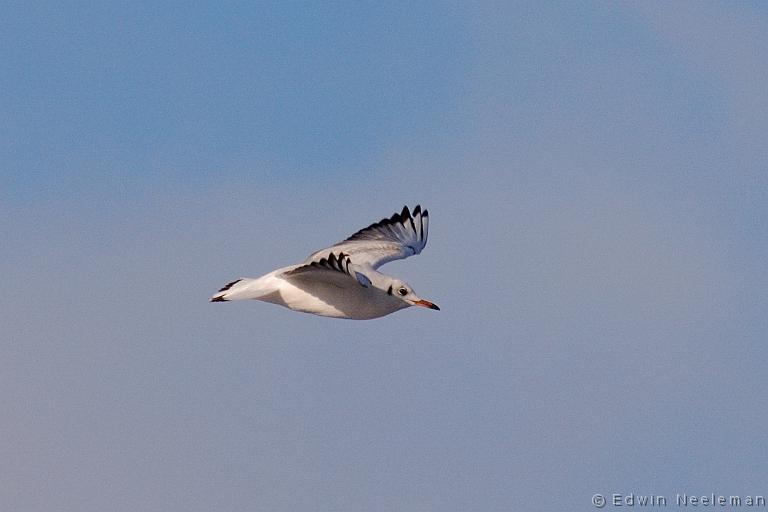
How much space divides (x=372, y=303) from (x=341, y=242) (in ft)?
15.1

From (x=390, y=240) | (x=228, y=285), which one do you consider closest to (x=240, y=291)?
(x=228, y=285)

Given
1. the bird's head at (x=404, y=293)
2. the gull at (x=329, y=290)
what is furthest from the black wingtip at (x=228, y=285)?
the bird's head at (x=404, y=293)

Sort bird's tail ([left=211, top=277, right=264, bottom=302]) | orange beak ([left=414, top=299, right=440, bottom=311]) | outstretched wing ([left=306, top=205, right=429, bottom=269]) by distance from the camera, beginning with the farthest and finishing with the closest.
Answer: outstretched wing ([left=306, top=205, right=429, bottom=269]) < bird's tail ([left=211, top=277, right=264, bottom=302]) < orange beak ([left=414, top=299, right=440, bottom=311])

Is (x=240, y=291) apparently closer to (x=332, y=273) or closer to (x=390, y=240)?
(x=332, y=273)

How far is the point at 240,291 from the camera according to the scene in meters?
24.6

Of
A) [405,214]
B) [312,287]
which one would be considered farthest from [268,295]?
[405,214]

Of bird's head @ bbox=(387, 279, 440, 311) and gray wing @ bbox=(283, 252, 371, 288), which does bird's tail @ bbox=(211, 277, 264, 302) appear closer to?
gray wing @ bbox=(283, 252, 371, 288)

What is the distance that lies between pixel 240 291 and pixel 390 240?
14.7 ft

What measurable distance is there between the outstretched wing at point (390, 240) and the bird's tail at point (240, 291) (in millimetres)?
1938

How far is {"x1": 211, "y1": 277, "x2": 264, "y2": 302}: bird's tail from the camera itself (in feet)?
79.7

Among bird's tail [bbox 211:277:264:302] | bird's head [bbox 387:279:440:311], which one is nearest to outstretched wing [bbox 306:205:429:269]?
bird's tail [bbox 211:277:264:302]

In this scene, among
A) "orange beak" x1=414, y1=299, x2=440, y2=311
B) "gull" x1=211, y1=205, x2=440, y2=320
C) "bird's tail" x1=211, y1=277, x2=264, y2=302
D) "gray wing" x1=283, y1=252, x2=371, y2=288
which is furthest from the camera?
"bird's tail" x1=211, y1=277, x2=264, y2=302

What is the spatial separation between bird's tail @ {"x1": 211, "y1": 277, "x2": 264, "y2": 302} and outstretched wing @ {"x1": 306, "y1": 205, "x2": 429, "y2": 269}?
1938mm

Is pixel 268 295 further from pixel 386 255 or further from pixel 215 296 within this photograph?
pixel 386 255
